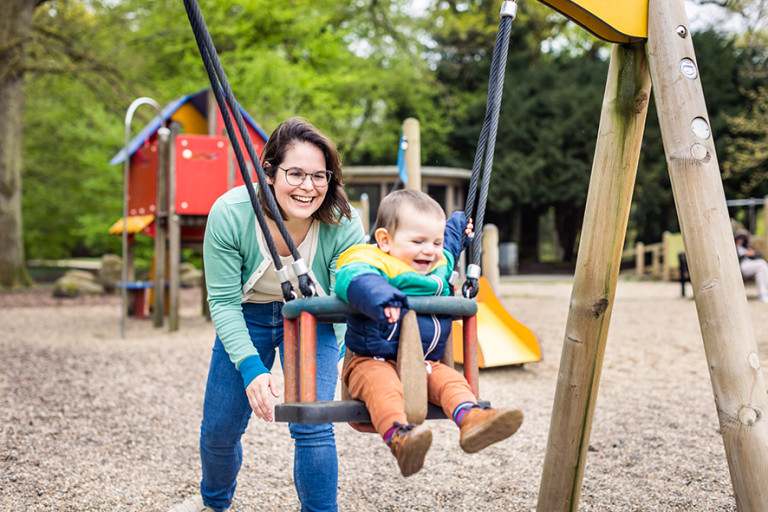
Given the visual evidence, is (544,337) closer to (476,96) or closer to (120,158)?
(120,158)

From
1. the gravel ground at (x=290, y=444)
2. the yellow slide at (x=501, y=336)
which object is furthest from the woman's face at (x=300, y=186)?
the yellow slide at (x=501, y=336)

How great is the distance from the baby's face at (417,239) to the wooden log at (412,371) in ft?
0.73

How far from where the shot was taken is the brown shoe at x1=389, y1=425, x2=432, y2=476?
1636 millimetres

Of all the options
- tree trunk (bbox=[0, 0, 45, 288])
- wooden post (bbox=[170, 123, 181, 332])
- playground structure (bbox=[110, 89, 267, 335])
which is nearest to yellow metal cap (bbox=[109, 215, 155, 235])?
playground structure (bbox=[110, 89, 267, 335])

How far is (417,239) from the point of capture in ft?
6.37

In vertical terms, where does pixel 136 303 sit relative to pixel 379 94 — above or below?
below

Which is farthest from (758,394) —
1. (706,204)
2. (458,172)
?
(458,172)

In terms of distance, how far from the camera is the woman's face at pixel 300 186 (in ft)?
6.80

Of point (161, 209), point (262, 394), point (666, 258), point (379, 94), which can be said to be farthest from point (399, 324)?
point (379, 94)

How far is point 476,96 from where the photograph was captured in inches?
918

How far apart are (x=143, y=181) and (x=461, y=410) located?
775 cm

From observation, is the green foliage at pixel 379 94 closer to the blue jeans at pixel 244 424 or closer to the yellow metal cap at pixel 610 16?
the blue jeans at pixel 244 424

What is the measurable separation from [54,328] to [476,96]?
17554mm

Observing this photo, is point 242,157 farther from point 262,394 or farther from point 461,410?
point 461,410
